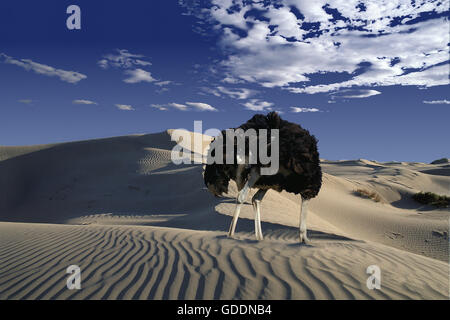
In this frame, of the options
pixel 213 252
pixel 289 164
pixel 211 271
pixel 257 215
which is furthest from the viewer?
pixel 257 215

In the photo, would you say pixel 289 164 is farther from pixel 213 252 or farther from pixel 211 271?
pixel 211 271

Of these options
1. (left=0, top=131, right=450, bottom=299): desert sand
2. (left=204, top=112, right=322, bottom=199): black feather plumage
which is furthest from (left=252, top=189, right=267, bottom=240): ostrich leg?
(left=204, top=112, right=322, bottom=199): black feather plumage

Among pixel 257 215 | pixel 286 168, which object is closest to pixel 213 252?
pixel 257 215

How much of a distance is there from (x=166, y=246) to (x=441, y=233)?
11.0 meters

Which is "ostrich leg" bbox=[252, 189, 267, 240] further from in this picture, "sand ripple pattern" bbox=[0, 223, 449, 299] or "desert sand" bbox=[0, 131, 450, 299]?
"sand ripple pattern" bbox=[0, 223, 449, 299]

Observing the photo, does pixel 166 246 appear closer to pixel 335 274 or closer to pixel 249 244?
pixel 249 244

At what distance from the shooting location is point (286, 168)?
5.80 m

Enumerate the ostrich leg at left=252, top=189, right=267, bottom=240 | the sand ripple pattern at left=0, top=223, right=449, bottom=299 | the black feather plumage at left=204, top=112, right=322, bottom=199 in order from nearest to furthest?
1. the sand ripple pattern at left=0, top=223, right=449, bottom=299
2. the black feather plumage at left=204, top=112, right=322, bottom=199
3. the ostrich leg at left=252, top=189, right=267, bottom=240

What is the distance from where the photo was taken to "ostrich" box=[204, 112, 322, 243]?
19.0 ft

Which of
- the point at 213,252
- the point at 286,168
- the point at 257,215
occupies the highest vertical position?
the point at 286,168

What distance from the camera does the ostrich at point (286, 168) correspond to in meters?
5.78

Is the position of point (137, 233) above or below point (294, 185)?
below
